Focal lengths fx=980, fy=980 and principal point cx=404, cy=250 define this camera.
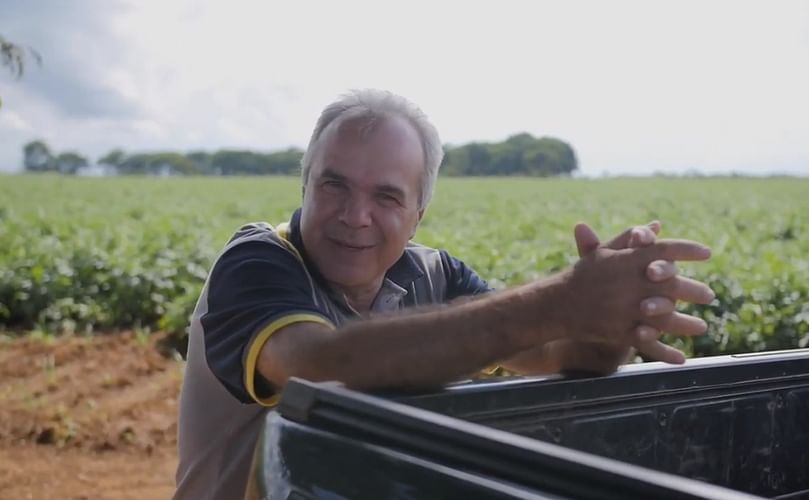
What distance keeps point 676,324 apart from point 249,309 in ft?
2.94

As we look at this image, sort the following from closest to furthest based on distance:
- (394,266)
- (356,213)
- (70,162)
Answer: (356,213) → (394,266) → (70,162)

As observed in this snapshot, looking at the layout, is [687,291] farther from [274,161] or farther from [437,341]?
[274,161]

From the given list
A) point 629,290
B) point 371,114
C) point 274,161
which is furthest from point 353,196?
point 274,161

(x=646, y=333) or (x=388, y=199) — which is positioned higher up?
(x=388, y=199)

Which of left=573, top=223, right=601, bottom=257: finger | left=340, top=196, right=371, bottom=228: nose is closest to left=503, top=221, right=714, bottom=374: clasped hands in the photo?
left=573, top=223, right=601, bottom=257: finger

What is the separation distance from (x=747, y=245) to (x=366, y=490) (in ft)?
39.4

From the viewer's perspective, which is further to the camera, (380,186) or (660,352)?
(380,186)

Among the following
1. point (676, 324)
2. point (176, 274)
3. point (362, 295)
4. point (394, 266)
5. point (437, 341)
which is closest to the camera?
point (437, 341)

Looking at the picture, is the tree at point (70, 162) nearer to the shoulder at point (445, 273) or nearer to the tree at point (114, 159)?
the tree at point (114, 159)

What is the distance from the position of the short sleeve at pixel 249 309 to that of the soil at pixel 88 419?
3431 millimetres

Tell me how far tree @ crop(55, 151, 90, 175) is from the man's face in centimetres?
7036

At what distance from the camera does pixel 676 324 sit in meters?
1.94

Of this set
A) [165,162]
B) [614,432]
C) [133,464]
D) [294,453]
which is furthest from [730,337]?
[165,162]

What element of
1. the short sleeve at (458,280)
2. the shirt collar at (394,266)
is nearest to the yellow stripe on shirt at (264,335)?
the shirt collar at (394,266)
